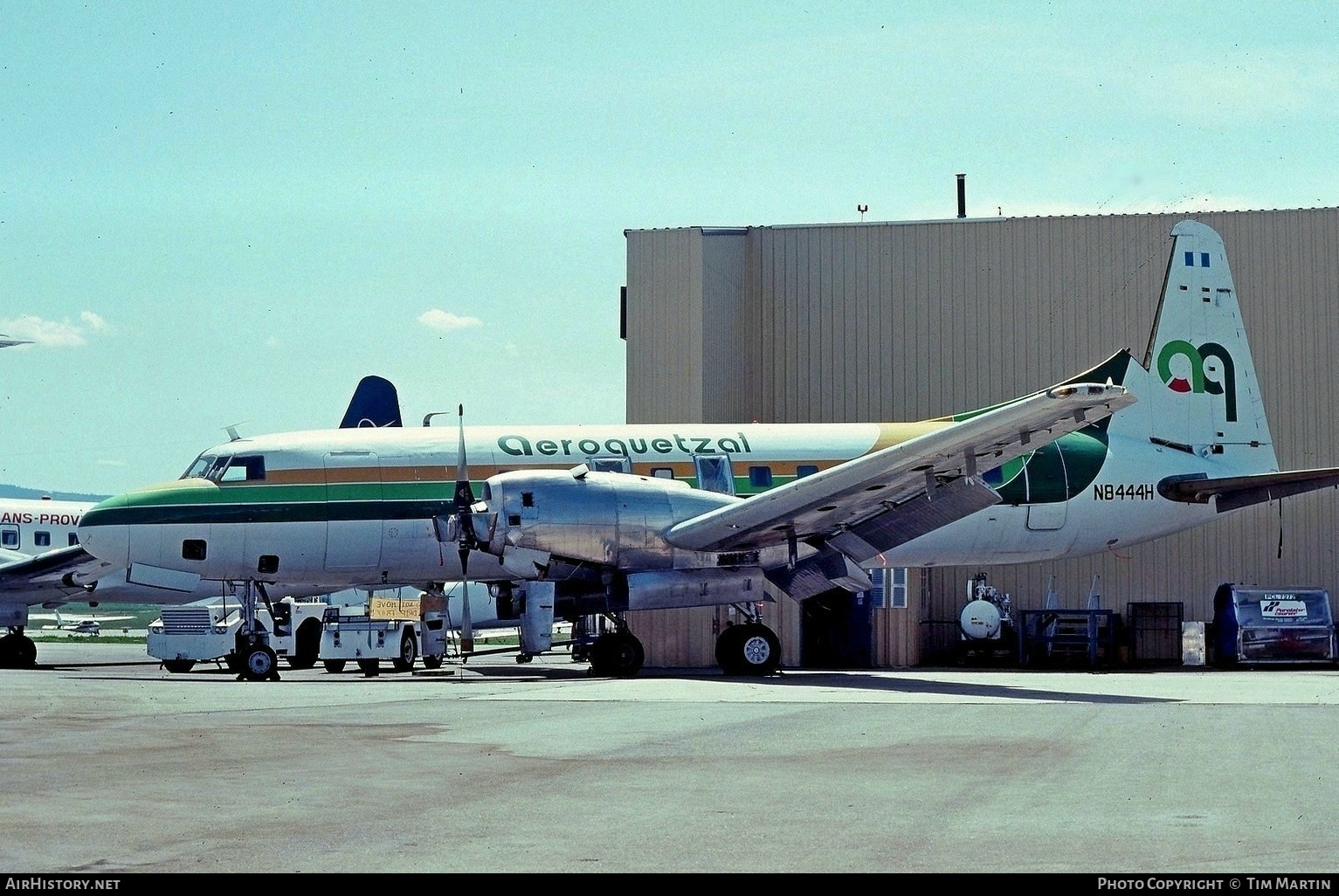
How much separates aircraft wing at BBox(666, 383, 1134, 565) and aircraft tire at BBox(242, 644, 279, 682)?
21.5 ft

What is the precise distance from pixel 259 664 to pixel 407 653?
14.1 ft

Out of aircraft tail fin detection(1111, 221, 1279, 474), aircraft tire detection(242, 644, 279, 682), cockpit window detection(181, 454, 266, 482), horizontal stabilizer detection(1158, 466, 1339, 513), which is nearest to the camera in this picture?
aircraft tire detection(242, 644, 279, 682)

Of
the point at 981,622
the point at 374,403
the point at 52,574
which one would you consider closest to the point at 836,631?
the point at 981,622

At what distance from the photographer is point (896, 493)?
73.4ft

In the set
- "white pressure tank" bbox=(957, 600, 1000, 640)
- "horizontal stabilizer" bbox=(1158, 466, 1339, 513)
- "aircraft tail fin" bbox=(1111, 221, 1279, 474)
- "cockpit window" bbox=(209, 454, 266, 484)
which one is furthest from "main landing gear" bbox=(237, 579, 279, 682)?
"horizontal stabilizer" bbox=(1158, 466, 1339, 513)

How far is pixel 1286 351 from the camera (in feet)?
118

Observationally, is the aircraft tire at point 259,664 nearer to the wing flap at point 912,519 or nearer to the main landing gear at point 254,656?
the main landing gear at point 254,656

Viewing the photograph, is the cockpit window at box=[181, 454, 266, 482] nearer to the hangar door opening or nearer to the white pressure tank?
the hangar door opening

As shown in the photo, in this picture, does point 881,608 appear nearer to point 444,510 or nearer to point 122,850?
point 444,510

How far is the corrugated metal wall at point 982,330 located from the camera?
35.5 metres

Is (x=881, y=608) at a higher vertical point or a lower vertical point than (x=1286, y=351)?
lower

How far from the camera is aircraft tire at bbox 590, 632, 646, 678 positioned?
76.1 ft
